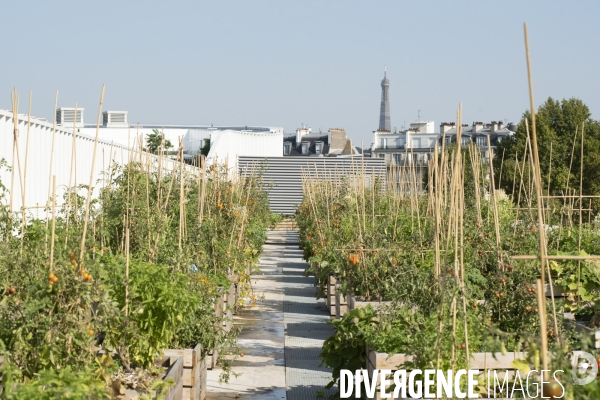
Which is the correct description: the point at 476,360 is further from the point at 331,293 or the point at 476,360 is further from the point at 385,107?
the point at 385,107

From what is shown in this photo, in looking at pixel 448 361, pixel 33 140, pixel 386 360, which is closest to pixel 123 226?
pixel 33 140

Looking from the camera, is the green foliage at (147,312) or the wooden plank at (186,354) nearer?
the green foliage at (147,312)

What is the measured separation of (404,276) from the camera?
4.84 m

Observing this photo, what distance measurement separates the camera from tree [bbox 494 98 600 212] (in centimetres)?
2136

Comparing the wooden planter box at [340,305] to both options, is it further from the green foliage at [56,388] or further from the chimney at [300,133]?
the chimney at [300,133]

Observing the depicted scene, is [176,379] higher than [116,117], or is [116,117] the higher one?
[116,117]

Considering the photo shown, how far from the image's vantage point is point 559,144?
76.2ft

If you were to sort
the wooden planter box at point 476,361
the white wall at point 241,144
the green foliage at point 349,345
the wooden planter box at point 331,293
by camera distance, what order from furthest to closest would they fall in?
the white wall at point 241,144
the wooden planter box at point 331,293
the green foliage at point 349,345
the wooden planter box at point 476,361

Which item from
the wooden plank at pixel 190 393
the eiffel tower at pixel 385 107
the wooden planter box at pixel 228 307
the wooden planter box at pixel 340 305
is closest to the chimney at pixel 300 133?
the wooden planter box at pixel 228 307

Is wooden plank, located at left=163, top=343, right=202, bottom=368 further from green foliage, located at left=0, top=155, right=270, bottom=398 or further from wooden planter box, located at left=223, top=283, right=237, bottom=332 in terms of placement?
wooden planter box, located at left=223, top=283, right=237, bottom=332

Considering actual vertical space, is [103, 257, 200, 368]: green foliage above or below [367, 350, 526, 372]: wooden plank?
above

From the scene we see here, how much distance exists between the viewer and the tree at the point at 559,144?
21.4m

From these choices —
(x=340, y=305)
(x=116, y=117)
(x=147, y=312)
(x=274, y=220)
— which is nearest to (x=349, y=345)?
(x=147, y=312)

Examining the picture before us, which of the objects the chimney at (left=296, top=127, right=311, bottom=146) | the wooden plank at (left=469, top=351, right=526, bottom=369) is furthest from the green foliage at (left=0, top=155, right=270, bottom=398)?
the chimney at (left=296, top=127, right=311, bottom=146)
